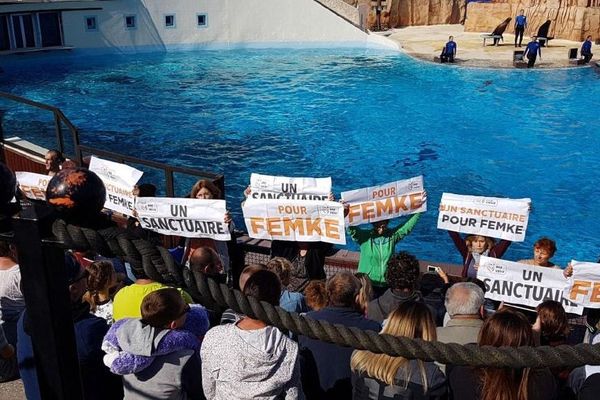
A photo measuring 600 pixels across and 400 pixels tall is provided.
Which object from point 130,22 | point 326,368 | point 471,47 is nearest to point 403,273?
point 326,368

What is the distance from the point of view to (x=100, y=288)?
14.8ft

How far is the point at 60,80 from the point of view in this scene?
28.0m

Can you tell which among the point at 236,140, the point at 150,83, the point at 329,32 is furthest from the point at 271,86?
the point at 329,32

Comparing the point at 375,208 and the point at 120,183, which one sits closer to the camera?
the point at 375,208

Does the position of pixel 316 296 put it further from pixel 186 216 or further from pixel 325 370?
pixel 186 216

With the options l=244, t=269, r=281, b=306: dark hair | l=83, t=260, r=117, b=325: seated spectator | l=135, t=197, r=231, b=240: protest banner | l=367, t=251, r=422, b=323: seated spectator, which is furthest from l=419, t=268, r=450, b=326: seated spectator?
l=83, t=260, r=117, b=325: seated spectator

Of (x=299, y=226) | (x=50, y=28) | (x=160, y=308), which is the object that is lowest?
(x=299, y=226)

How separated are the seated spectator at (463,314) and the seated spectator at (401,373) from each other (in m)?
0.65

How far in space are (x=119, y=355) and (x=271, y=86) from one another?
24238mm

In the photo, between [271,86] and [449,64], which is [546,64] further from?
[271,86]

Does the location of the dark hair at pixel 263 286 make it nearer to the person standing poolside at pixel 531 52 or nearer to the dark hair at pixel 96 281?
the dark hair at pixel 96 281

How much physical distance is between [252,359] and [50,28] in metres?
33.3

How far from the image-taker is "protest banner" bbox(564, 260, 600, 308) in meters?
5.39

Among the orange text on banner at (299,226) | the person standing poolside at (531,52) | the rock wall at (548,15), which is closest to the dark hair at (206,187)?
the orange text on banner at (299,226)
